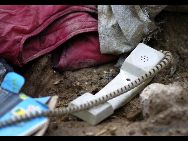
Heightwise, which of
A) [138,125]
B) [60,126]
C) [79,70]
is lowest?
[79,70]

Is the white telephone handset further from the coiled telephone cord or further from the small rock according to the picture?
the small rock

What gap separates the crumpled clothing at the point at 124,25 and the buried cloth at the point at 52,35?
0.25 feet

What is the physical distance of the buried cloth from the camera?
1.48 metres

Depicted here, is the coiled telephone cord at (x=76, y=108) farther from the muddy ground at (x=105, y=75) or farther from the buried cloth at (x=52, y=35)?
the buried cloth at (x=52, y=35)

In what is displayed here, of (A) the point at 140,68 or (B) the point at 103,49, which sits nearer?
(A) the point at 140,68

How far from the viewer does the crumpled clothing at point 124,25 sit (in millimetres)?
1519

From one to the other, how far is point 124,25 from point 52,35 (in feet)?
1.75

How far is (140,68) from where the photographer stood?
141cm

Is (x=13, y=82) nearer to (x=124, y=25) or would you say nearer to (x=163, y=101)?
(x=163, y=101)

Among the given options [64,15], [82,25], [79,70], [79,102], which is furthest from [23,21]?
[79,102]

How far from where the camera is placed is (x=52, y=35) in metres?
1.62
